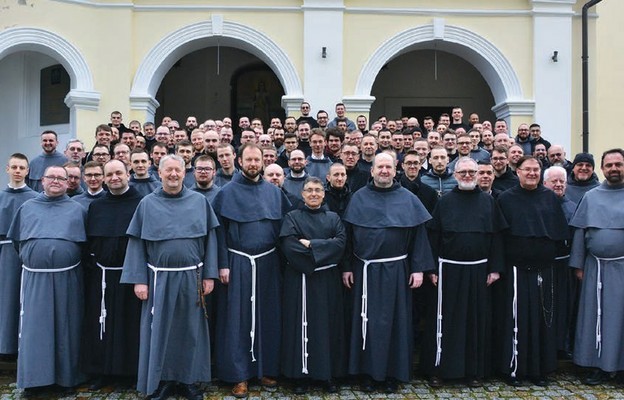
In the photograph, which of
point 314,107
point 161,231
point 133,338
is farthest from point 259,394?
point 314,107

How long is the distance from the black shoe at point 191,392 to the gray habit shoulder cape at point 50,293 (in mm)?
861

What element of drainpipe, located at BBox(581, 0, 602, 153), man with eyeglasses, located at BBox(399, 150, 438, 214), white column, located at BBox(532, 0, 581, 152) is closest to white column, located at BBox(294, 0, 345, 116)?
white column, located at BBox(532, 0, 581, 152)

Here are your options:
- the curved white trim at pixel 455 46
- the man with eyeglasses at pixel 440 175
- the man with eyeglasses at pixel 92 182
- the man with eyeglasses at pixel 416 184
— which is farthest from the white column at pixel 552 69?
the man with eyeglasses at pixel 92 182

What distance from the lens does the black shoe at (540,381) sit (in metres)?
5.18

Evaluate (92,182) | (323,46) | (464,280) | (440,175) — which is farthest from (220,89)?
(464,280)

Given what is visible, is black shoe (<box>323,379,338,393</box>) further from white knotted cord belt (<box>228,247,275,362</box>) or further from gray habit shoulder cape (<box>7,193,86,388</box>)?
gray habit shoulder cape (<box>7,193,86,388</box>)

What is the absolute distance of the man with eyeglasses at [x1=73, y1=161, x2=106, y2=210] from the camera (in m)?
5.21

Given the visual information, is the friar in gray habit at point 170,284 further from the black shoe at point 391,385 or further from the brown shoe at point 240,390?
the black shoe at point 391,385

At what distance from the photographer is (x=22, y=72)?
1212cm

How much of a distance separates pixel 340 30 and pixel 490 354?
A: 278 inches

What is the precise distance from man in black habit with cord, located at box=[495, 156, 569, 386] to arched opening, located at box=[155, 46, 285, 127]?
9689mm

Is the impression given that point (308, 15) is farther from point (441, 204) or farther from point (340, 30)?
point (441, 204)

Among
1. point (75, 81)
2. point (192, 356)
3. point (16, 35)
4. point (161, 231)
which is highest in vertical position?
point (16, 35)

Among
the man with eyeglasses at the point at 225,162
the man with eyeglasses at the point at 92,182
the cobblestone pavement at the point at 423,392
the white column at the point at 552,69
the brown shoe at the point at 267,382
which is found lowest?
the cobblestone pavement at the point at 423,392
